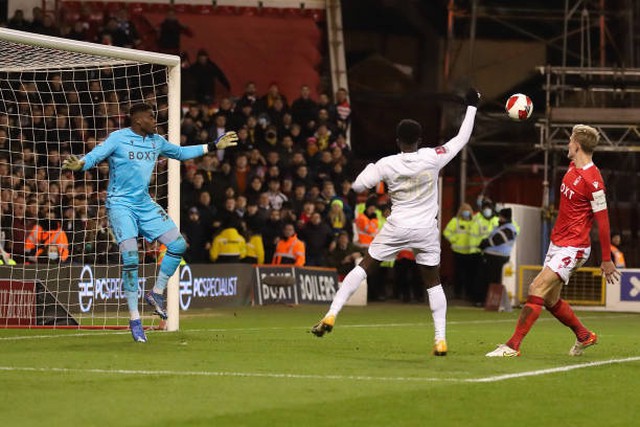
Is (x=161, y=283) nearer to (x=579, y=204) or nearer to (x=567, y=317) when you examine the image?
(x=567, y=317)

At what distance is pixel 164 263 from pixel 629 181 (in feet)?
61.0

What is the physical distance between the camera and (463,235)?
2747cm

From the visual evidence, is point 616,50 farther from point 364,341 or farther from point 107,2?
point 364,341

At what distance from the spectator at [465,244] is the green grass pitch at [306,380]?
10511mm

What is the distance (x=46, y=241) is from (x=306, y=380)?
11.1 meters

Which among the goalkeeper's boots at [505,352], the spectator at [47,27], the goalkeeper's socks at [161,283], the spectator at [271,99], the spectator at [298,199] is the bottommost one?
the goalkeeper's boots at [505,352]

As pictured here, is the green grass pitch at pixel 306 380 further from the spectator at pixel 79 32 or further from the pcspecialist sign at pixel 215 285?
the spectator at pixel 79 32

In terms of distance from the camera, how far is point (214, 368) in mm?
11398

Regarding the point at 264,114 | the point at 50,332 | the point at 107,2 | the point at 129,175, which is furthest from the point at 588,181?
the point at 107,2

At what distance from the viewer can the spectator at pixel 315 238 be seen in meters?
26.7

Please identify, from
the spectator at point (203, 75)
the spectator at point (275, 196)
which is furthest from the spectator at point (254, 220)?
the spectator at point (203, 75)

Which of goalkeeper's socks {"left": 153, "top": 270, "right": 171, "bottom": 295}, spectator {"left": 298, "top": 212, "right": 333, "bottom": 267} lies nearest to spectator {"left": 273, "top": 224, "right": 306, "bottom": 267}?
spectator {"left": 298, "top": 212, "right": 333, "bottom": 267}

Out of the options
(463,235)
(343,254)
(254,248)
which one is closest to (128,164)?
(254,248)

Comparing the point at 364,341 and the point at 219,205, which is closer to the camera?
the point at 364,341
